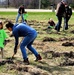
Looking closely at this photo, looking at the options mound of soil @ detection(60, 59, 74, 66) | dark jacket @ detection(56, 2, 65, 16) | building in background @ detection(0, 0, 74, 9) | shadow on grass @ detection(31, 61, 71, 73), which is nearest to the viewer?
shadow on grass @ detection(31, 61, 71, 73)

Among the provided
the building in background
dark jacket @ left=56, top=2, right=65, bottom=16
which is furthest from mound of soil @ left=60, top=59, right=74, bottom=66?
the building in background

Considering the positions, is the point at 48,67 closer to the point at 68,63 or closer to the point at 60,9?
the point at 68,63

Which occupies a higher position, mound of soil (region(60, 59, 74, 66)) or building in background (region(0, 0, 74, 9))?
mound of soil (region(60, 59, 74, 66))

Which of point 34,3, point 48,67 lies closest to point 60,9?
point 48,67

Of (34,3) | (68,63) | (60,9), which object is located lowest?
(34,3)

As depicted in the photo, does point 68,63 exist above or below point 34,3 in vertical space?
above

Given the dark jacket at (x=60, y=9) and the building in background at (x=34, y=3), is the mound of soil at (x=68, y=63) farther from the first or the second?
the building in background at (x=34, y=3)

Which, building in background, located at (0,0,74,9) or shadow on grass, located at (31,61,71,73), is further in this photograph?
building in background, located at (0,0,74,9)

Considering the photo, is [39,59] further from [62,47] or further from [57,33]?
[57,33]

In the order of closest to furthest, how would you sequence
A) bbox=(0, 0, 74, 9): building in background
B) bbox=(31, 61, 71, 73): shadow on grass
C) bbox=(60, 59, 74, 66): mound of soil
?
bbox=(31, 61, 71, 73): shadow on grass, bbox=(60, 59, 74, 66): mound of soil, bbox=(0, 0, 74, 9): building in background

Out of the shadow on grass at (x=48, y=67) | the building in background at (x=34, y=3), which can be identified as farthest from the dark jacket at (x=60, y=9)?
the building in background at (x=34, y=3)

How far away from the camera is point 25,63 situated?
10070 millimetres

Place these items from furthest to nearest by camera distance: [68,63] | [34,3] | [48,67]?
[34,3]
[68,63]
[48,67]

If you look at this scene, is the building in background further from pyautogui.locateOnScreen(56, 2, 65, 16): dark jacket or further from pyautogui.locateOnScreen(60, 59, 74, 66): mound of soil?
pyautogui.locateOnScreen(60, 59, 74, 66): mound of soil
